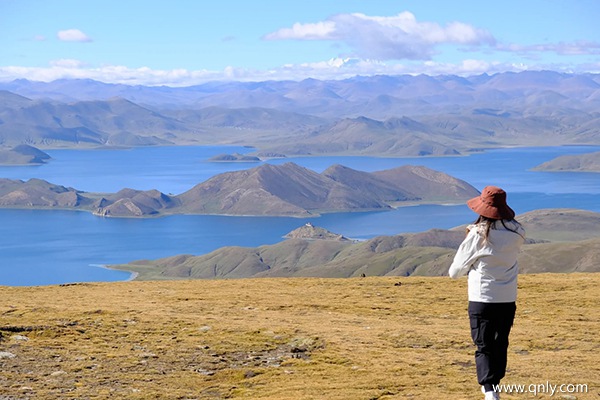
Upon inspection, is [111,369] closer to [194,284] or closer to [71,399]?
[71,399]

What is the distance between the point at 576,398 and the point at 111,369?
7681 mm

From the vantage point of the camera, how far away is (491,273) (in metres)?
9.88

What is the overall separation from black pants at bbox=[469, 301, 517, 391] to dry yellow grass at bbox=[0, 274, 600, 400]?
1.31m

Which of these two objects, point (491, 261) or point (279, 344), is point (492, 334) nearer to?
point (491, 261)

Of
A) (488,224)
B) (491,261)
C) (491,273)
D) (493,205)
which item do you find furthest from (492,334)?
(493,205)

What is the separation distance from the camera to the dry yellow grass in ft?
40.1

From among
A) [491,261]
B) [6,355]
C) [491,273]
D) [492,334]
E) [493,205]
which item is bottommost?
[6,355]

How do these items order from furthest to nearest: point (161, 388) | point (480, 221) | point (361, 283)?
1. point (361, 283)
2. point (161, 388)
3. point (480, 221)

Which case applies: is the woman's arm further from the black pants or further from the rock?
the rock

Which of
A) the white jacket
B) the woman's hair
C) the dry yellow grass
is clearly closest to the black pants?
the white jacket

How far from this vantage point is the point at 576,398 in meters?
11.1

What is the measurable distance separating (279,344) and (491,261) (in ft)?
21.8

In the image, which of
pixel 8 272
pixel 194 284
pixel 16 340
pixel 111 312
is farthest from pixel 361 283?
pixel 8 272

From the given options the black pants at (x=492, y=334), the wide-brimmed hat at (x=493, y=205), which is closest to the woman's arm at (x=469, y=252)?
the wide-brimmed hat at (x=493, y=205)
